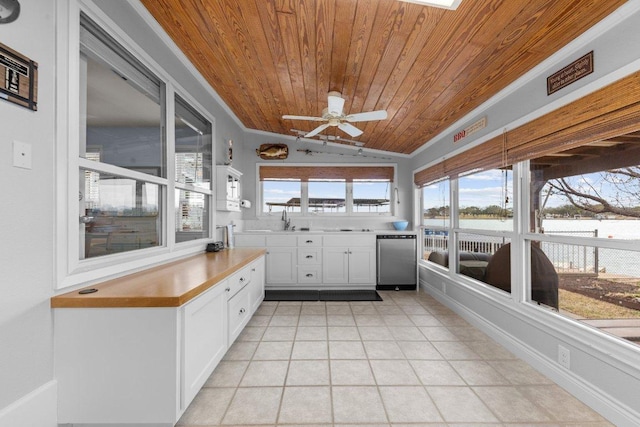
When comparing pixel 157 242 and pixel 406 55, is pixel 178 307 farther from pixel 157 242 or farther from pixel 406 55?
pixel 406 55

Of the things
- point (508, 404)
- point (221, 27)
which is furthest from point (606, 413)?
point (221, 27)

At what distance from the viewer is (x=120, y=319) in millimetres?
1467

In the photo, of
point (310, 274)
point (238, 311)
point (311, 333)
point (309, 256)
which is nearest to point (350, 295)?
point (310, 274)

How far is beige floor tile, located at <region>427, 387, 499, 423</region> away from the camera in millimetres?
1691

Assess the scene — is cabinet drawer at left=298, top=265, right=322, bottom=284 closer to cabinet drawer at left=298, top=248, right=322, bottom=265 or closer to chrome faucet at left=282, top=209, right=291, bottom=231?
cabinet drawer at left=298, top=248, right=322, bottom=265

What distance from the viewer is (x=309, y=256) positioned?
14.7 feet

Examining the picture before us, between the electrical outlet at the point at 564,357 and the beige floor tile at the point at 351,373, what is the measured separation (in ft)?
4.40

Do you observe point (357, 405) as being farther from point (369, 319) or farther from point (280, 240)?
point (280, 240)

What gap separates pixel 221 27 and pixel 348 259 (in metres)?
3.44

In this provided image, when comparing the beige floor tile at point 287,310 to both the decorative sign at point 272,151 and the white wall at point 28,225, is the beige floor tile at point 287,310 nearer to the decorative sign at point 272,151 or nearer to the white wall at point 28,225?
the white wall at point 28,225

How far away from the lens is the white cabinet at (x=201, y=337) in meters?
1.57

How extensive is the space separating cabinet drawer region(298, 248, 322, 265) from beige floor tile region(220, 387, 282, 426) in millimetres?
2558

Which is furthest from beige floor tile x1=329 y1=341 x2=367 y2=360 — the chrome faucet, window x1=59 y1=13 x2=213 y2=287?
the chrome faucet

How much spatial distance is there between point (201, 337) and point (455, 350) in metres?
2.14
